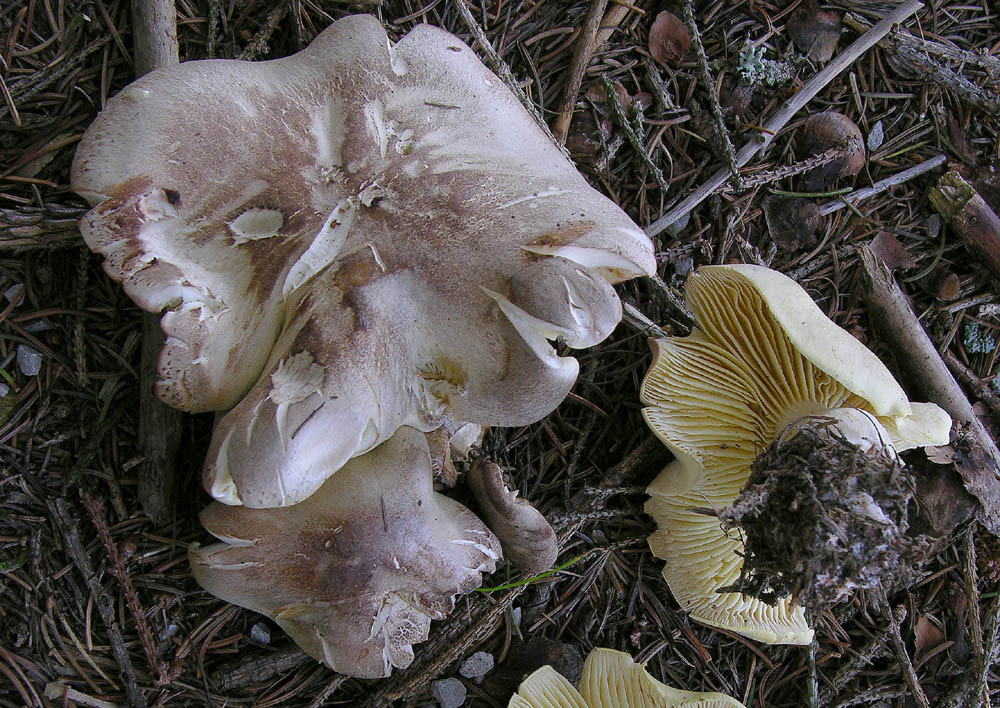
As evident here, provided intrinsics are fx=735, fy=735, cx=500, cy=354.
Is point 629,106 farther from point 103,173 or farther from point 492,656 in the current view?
point 492,656

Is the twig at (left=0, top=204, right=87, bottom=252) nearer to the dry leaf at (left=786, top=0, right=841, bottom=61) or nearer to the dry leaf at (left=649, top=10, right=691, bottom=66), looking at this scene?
the dry leaf at (left=649, top=10, right=691, bottom=66)

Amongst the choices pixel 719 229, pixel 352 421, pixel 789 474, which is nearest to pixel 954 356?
pixel 719 229

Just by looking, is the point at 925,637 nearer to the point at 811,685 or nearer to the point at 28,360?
the point at 811,685

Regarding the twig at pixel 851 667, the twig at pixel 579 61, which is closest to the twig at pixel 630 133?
the twig at pixel 579 61

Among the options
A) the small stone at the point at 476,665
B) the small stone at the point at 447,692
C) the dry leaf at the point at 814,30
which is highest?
the dry leaf at the point at 814,30

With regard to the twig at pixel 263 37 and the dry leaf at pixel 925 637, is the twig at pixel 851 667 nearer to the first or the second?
the dry leaf at pixel 925 637

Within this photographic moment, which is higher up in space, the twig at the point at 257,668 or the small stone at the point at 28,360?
the small stone at the point at 28,360

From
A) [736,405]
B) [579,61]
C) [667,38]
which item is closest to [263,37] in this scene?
[579,61]
